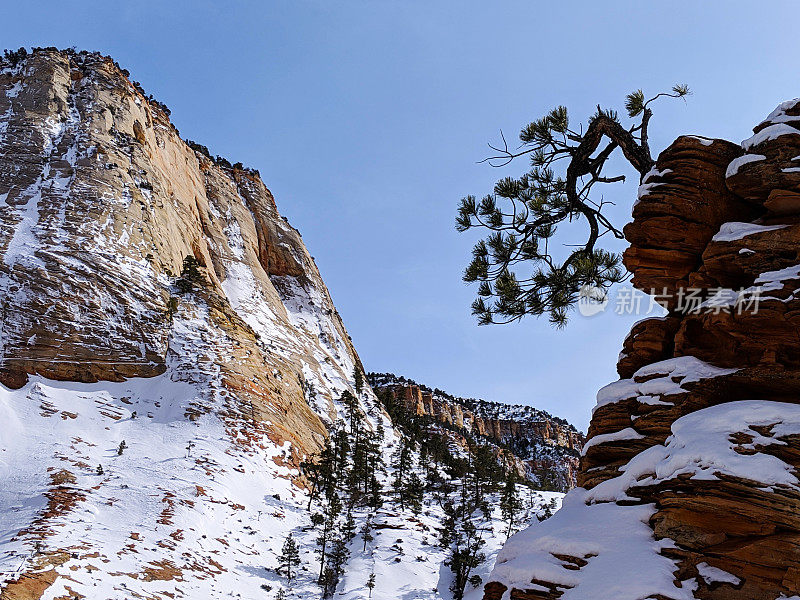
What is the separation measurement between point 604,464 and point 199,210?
235 feet

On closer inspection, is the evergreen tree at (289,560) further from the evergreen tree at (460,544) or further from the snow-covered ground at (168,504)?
the evergreen tree at (460,544)

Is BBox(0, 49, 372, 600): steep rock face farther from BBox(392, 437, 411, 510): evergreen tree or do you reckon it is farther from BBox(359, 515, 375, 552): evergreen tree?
BBox(392, 437, 411, 510): evergreen tree

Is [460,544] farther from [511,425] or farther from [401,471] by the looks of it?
[511,425]

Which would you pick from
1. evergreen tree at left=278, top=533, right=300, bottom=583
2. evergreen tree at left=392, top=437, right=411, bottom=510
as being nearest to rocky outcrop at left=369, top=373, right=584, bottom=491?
evergreen tree at left=392, top=437, right=411, bottom=510

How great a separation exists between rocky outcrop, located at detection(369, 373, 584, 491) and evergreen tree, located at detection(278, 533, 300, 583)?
9175cm

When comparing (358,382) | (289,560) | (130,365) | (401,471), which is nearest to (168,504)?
(289,560)

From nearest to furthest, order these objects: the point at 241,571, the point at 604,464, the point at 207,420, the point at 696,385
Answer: the point at 696,385, the point at 604,464, the point at 241,571, the point at 207,420

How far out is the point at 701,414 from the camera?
5.87 meters

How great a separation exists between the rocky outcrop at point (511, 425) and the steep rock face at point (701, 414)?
115558 mm

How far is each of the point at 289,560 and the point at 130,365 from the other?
67.9 ft

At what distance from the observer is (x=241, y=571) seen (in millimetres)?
25281

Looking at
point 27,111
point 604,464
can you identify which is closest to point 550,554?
point 604,464

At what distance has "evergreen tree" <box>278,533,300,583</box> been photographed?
27.4 m

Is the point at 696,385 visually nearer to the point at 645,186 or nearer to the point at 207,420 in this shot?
the point at 645,186
